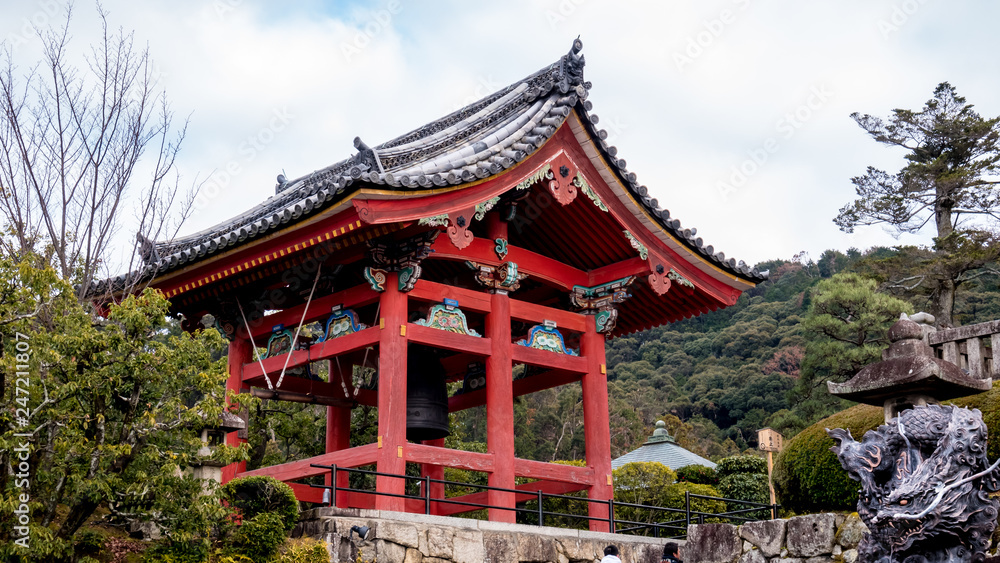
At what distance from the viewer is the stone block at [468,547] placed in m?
10.7

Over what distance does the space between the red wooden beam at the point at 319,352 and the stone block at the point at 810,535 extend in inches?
208

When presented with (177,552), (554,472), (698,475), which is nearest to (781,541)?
(554,472)

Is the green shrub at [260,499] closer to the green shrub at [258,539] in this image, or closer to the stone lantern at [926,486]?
the green shrub at [258,539]

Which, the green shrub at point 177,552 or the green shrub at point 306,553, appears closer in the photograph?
the green shrub at point 177,552

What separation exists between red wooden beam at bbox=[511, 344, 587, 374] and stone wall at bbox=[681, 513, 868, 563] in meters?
2.96

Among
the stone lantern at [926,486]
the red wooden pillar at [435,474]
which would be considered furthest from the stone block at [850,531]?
the red wooden pillar at [435,474]

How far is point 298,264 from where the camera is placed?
41.3 feet

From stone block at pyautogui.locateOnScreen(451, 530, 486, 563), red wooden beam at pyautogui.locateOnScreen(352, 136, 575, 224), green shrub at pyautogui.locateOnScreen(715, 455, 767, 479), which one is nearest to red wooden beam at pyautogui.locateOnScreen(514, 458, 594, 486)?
stone block at pyautogui.locateOnScreen(451, 530, 486, 563)

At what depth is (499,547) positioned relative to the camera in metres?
11.1

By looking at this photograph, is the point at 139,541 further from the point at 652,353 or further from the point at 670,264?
the point at 652,353

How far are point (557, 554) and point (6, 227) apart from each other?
7.09m

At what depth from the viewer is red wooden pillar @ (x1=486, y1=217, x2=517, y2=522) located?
12.1 metres

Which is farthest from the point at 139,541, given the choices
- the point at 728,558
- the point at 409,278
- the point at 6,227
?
the point at 728,558

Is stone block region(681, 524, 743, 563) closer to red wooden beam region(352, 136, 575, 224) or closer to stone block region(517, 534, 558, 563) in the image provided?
stone block region(517, 534, 558, 563)
